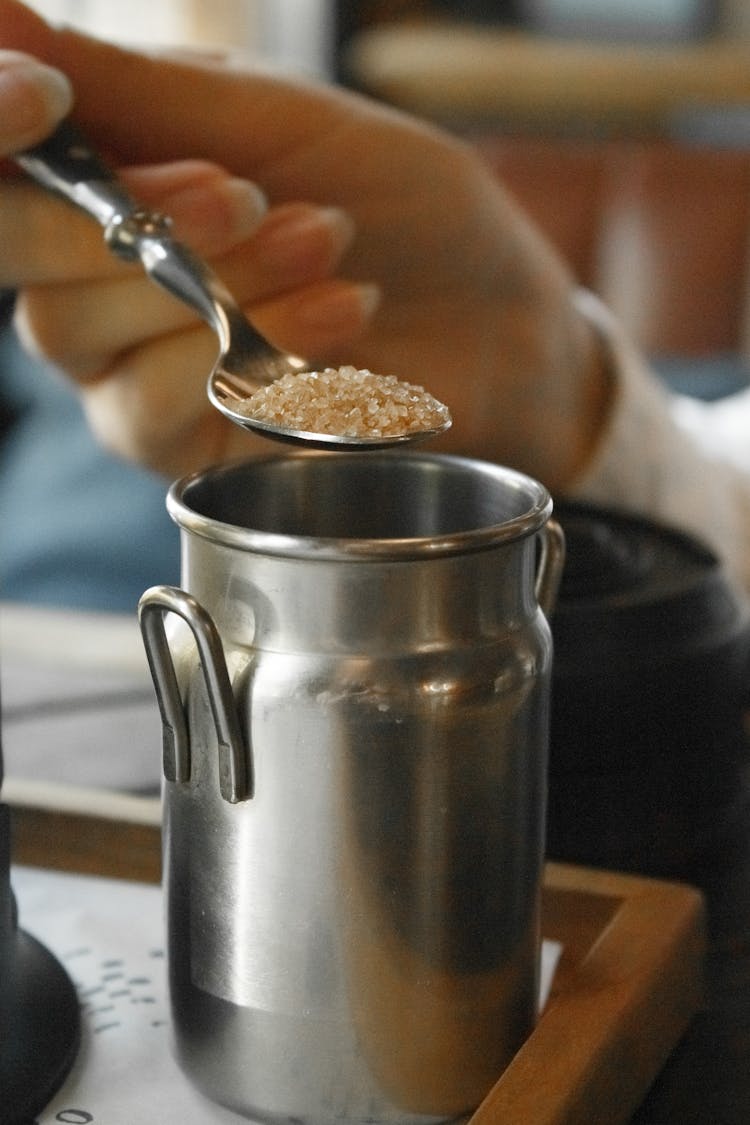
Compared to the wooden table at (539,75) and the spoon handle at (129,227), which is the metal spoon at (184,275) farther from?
the wooden table at (539,75)

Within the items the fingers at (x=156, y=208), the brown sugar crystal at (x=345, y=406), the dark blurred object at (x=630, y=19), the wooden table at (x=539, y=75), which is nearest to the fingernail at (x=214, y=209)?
the fingers at (x=156, y=208)

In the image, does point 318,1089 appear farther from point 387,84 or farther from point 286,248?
point 387,84

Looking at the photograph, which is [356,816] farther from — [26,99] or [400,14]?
[400,14]

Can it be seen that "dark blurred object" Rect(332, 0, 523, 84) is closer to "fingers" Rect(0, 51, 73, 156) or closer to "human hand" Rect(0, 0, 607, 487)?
"human hand" Rect(0, 0, 607, 487)

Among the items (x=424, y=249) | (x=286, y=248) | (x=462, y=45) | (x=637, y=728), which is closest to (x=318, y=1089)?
(x=637, y=728)

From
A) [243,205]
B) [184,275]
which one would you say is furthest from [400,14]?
[184,275]

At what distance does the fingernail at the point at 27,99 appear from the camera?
536mm

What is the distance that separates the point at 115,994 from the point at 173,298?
0.37m

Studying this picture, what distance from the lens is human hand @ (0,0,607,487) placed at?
0.71 metres

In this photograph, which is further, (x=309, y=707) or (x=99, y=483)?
(x=99, y=483)

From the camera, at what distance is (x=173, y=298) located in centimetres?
72

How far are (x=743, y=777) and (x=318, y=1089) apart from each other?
32 centimetres

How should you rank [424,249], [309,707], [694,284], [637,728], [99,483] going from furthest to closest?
[694,284], [99,483], [424,249], [637,728], [309,707]

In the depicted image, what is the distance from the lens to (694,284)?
2.24 metres
